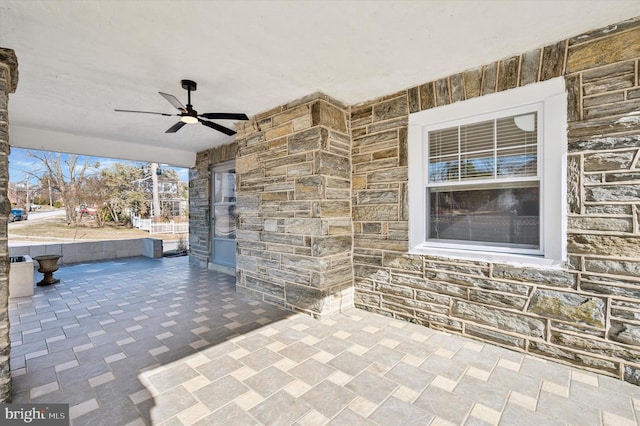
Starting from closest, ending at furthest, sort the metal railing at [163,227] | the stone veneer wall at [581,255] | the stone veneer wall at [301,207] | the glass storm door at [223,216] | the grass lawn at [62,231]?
the stone veneer wall at [581,255] → the stone veneer wall at [301,207] → the glass storm door at [223,216] → the grass lawn at [62,231] → the metal railing at [163,227]

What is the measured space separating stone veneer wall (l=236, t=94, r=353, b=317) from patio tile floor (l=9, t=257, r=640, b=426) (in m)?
0.37

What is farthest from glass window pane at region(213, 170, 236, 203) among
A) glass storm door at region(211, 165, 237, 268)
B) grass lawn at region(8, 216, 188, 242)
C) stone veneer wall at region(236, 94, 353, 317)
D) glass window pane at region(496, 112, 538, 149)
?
grass lawn at region(8, 216, 188, 242)

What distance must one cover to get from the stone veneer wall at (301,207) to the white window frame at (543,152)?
98 cm

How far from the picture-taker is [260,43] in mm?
2260

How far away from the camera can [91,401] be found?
1.83 metres

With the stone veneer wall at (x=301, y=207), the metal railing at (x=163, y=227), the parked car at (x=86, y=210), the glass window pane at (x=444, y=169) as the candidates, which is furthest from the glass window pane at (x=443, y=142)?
the parked car at (x=86, y=210)

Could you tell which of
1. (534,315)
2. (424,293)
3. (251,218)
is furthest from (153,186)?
(534,315)

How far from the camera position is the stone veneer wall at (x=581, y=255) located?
6.57ft

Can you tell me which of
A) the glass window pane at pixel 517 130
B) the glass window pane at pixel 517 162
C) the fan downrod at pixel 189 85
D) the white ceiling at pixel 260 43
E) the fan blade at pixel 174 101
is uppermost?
the white ceiling at pixel 260 43

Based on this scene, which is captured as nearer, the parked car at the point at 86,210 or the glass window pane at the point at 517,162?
the glass window pane at the point at 517,162

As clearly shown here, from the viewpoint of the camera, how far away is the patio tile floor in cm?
171

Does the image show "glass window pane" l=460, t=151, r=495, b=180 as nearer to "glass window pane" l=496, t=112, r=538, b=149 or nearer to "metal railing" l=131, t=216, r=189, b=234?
"glass window pane" l=496, t=112, r=538, b=149

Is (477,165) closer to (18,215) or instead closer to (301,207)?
(301,207)

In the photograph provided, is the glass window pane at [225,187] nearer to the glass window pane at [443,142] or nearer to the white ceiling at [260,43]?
the white ceiling at [260,43]
